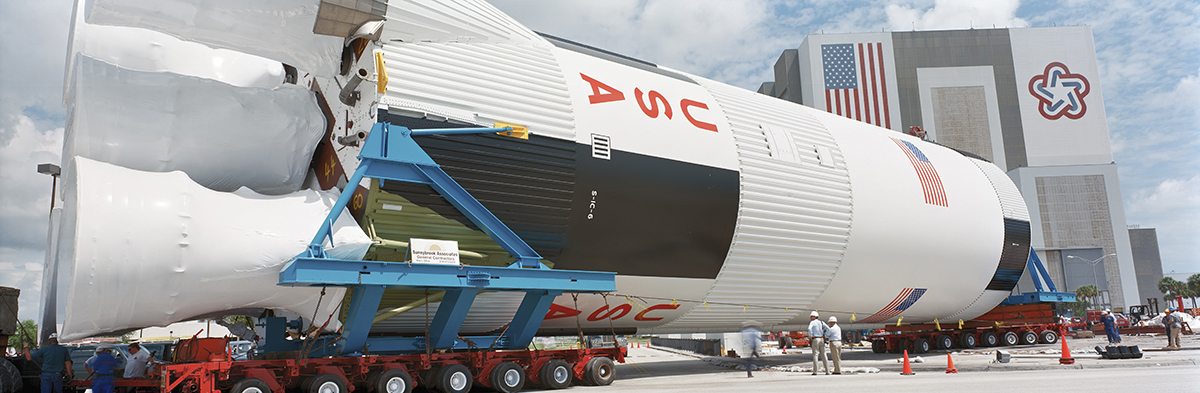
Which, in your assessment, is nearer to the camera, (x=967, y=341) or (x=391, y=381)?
(x=391, y=381)

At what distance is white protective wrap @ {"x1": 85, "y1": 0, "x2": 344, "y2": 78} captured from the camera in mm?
9327

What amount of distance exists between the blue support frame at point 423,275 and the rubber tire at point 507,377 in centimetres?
78

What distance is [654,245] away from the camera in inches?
460

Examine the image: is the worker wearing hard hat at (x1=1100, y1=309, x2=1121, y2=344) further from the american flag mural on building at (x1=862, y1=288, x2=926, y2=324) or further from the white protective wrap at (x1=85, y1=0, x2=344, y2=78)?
the white protective wrap at (x1=85, y1=0, x2=344, y2=78)

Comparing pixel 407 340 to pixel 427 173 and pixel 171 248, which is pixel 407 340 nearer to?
pixel 427 173

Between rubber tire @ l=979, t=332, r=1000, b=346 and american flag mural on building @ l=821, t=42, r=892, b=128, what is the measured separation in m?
57.4

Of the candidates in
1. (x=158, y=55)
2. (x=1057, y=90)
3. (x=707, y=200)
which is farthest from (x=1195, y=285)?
(x=158, y=55)

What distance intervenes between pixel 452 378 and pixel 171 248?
3.87m

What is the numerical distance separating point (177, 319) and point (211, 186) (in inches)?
82.2

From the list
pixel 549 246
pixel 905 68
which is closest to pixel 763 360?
pixel 549 246

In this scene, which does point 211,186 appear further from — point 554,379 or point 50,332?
point 554,379

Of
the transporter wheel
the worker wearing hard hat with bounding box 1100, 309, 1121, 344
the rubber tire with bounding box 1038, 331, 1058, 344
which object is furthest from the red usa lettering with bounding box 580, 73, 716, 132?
the worker wearing hard hat with bounding box 1100, 309, 1121, 344

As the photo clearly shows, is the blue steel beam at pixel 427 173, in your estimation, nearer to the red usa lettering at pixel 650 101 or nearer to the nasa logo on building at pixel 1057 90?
the red usa lettering at pixel 650 101

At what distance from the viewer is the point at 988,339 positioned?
21.2m
